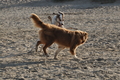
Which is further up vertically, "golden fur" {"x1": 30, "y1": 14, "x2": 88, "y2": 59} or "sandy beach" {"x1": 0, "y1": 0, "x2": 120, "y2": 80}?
"golden fur" {"x1": 30, "y1": 14, "x2": 88, "y2": 59}

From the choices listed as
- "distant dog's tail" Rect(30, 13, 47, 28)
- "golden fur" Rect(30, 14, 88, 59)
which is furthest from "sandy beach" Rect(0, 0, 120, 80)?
"distant dog's tail" Rect(30, 13, 47, 28)

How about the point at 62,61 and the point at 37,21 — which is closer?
the point at 62,61

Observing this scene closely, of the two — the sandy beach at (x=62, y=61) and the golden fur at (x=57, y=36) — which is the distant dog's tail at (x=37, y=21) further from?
the sandy beach at (x=62, y=61)

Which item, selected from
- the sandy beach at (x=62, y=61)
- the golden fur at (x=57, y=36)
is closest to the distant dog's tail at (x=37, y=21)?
the golden fur at (x=57, y=36)

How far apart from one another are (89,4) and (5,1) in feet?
32.1

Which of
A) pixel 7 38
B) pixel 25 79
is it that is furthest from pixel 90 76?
pixel 7 38

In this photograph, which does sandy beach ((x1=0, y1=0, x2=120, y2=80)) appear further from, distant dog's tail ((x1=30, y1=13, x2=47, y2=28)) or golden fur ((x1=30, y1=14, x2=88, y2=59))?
distant dog's tail ((x1=30, y1=13, x2=47, y2=28))

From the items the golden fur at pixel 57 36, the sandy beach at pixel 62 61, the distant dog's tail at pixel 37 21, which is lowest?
the sandy beach at pixel 62 61

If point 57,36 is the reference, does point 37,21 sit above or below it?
above

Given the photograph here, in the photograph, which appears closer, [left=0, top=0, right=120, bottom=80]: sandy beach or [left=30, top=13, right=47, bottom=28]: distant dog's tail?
[left=0, top=0, right=120, bottom=80]: sandy beach

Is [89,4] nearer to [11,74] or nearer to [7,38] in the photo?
[7,38]

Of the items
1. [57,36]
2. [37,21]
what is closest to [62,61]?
[57,36]

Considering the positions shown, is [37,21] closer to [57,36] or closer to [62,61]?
[57,36]

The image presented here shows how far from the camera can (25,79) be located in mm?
5867
